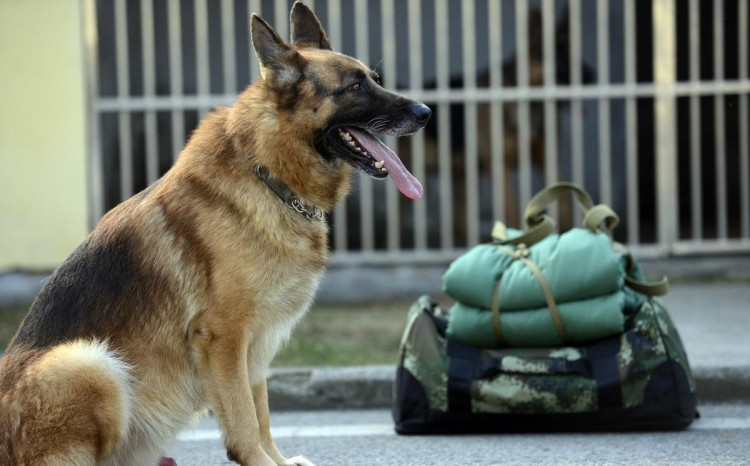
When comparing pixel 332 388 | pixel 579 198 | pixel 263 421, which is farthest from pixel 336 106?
pixel 332 388

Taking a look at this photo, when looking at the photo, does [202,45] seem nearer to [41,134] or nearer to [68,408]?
[41,134]

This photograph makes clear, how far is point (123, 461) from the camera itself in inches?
153

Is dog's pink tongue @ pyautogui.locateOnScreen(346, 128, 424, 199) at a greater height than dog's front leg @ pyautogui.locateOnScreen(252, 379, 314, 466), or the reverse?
dog's pink tongue @ pyautogui.locateOnScreen(346, 128, 424, 199)

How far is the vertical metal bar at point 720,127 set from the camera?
858cm

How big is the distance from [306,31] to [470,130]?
14.3 ft

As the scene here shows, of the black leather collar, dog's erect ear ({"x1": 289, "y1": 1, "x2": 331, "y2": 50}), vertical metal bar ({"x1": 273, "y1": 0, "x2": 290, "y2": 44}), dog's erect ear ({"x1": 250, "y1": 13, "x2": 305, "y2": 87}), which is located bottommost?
the black leather collar

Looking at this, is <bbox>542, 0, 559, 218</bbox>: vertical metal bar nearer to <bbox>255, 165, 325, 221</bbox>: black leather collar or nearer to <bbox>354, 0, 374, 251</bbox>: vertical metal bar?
<bbox>354, 0, 374, 251</bbox>: vertical metal bar

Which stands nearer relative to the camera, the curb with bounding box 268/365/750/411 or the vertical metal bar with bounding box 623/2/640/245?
the curb with bounding box 268/365/750/411

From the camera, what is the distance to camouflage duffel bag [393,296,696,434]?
481 centimetres

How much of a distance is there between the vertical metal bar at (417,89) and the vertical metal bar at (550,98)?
0.87 m

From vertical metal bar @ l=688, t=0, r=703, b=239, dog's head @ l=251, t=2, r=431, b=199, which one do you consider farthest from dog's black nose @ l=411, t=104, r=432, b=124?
vertical metal bar @ l=688, t=0, r=703, b=239

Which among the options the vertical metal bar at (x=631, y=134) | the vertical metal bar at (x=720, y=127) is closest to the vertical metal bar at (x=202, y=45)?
the vertical metal bar at (x=631, y=134)

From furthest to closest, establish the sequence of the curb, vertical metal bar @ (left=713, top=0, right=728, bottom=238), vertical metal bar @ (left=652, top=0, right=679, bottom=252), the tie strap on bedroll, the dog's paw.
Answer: vertical metal bar @ (left=713, top=0, right=728, bottom=238)
vertical metal bar @ (left=652, top=0, right=679, bottom=252)
the curb
the tie strap on bedroll
the dog's paw

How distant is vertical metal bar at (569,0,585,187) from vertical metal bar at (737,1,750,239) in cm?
110
